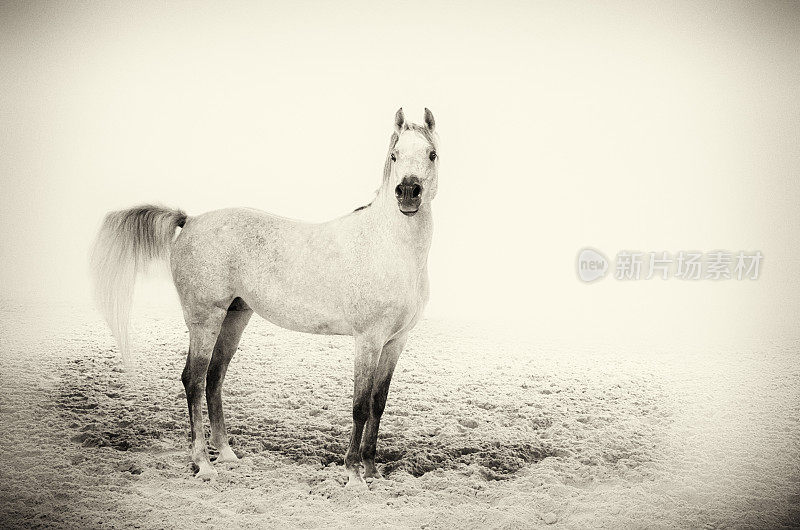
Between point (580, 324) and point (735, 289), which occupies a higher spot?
point (735, 289)

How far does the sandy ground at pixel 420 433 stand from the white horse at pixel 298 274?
289 millimetres

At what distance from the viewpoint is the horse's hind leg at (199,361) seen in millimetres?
2840

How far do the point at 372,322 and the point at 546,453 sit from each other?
128 cm

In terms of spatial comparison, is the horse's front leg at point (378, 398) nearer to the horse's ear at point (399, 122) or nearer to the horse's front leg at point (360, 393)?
the horse's front leg at point (360, 393)

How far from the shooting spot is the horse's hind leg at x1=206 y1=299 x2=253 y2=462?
2994 millimetres

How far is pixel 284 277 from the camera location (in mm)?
2809

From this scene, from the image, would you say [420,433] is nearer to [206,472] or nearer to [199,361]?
[206,472]

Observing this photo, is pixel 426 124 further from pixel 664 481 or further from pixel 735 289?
pixel 735 289

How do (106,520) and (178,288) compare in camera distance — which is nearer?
(106,520)

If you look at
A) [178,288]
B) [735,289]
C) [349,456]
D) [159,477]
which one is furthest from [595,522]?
[735,289]

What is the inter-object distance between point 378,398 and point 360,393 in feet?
0.46

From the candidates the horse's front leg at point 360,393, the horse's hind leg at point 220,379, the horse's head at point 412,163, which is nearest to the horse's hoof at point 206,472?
the horse's hind leg at point 220,379

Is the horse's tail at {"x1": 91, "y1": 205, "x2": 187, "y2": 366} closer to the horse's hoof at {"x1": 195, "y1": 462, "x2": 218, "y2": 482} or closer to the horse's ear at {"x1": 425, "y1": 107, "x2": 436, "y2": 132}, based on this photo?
the horse's hoof at {"x1": 195, "y1": 462, "x2": 218, "y2": 482}

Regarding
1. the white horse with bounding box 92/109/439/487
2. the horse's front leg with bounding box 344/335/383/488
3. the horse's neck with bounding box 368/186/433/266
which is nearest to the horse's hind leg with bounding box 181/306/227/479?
the white horse with bounding box 92/109/439/487
